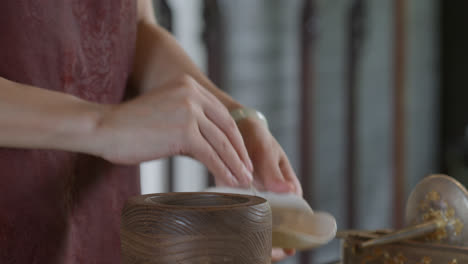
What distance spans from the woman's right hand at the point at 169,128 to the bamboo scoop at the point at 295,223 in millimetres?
100

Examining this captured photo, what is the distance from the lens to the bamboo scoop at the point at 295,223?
0.64 m

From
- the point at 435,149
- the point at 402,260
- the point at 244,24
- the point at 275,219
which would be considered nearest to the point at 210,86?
the point at 275,219

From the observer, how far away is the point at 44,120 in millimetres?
523

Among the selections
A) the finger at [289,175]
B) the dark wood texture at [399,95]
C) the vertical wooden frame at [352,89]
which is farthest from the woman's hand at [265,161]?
the dark wood texture at [399,95]

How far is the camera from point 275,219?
0.66 metres

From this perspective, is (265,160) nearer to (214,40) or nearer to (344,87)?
(214,40)

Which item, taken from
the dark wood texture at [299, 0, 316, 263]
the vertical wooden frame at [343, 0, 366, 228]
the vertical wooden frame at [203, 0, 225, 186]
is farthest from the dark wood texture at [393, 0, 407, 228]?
the vertical wooden frame at [203, 0, 225, 186]

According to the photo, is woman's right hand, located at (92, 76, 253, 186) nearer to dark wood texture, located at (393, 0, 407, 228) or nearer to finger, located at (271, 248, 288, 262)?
finger, located at (271, 248, 288, 262)

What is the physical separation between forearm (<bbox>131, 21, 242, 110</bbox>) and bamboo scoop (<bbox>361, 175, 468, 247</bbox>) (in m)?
0.30

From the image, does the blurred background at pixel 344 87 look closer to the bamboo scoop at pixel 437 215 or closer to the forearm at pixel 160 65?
the forearm at pixel 160 65

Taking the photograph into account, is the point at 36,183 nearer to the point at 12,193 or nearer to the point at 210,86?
the point at 12,193

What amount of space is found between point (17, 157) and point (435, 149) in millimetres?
3398

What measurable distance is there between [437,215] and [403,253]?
0.08 m

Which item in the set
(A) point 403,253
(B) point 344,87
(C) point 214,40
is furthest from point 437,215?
(B) point 344,87
